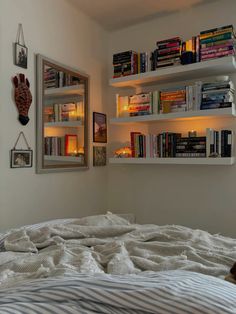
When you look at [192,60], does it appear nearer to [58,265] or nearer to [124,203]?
[124,203]

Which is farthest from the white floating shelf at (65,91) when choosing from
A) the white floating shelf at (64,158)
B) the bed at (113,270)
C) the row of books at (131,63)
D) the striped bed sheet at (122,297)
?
the striped bed sheet at (122,297)

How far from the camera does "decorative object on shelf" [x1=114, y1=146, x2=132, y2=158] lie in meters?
2.77

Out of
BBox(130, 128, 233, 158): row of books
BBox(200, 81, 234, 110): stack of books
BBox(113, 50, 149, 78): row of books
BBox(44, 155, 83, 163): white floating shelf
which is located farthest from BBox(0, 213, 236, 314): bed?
BBox(113, 50, 149, 78): row of books

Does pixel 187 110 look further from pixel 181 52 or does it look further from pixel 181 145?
pixel 181 52

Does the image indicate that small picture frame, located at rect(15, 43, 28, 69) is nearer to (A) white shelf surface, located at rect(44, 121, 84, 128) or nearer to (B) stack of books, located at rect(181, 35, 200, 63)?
(A) white shelf surface, located at rect(44, 121, 84, 128)

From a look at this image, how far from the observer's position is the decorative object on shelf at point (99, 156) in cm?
285

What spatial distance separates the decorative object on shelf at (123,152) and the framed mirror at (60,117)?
312 mm

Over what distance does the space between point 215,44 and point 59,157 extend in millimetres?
1453

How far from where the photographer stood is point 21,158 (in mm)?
2084

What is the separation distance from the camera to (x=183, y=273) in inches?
31.0

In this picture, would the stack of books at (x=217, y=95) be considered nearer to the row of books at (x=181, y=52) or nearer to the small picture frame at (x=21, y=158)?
the row of books at (x=181, y=52)

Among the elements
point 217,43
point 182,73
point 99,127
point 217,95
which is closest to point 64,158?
point 99,127

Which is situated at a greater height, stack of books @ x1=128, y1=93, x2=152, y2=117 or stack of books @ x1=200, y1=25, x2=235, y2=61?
stack of books @ x1=200, y1=25, x2=235, y2=61

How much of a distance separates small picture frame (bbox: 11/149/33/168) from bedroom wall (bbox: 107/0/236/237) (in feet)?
3.41
